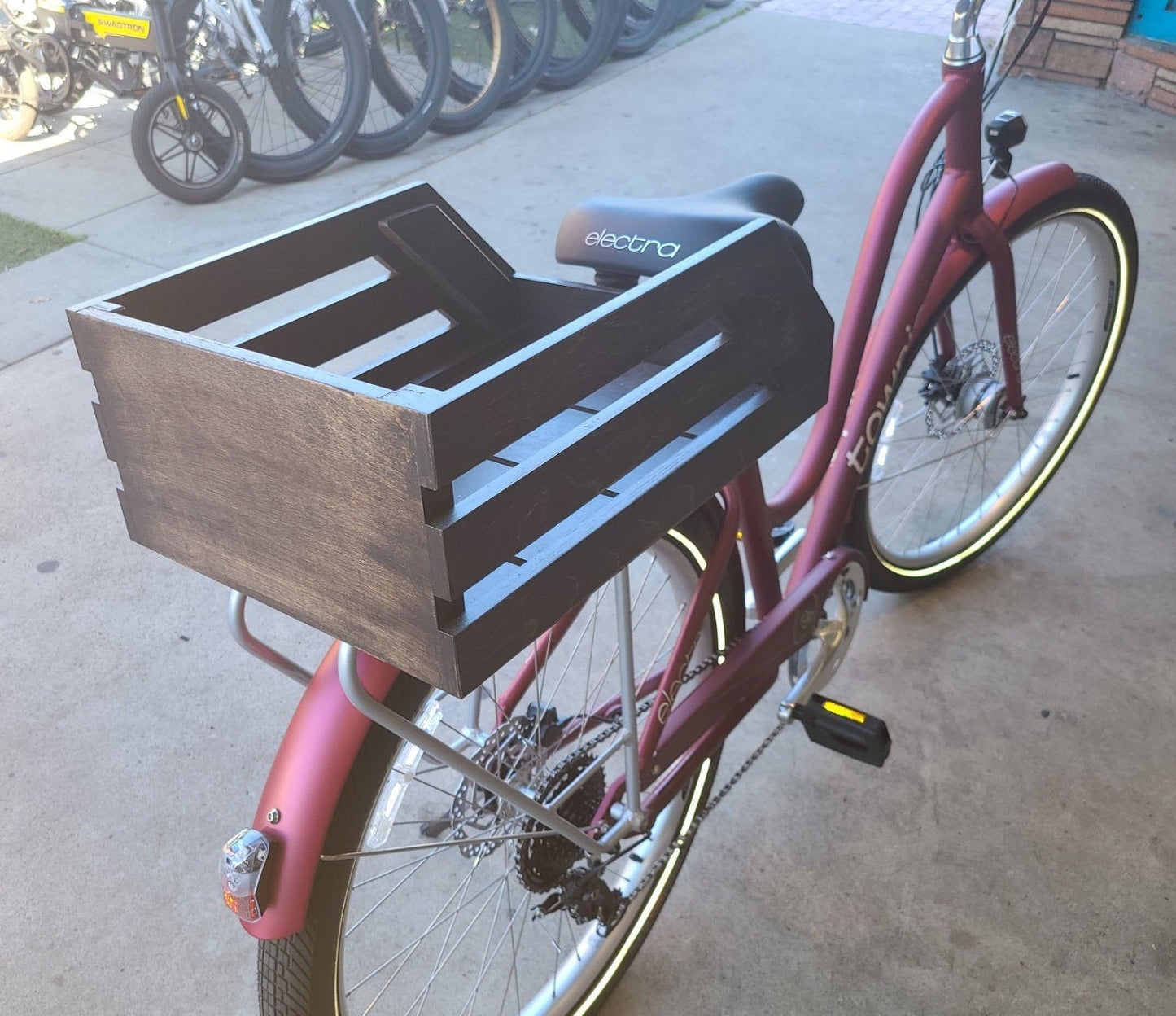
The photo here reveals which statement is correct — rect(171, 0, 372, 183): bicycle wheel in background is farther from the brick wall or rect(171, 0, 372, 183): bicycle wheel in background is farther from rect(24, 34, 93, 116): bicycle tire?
the brick wall

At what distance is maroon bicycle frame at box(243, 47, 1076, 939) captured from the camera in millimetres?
1342

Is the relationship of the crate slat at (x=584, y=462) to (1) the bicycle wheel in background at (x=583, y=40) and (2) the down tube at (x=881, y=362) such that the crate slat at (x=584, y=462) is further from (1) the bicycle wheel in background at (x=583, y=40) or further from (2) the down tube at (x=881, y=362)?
(1) the bicycle wheel in background at (x=583, y=40)

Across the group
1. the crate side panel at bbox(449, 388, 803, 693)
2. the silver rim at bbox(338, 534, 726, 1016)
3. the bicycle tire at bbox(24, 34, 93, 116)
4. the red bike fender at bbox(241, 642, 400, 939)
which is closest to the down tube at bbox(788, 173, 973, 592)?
the silver rim at bbox(338, 534, 726, 1016)

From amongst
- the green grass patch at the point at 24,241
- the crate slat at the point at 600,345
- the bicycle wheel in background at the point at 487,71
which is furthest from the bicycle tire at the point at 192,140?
the crate slat at the point at 600,345

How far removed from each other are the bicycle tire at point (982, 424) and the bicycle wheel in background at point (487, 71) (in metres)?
2.47

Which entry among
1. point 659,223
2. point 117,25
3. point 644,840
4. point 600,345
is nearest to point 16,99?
point 117,25

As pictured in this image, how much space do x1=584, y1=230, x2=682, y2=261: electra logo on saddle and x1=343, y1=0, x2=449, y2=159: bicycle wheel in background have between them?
127 inches

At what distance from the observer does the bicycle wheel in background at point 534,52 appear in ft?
15.4

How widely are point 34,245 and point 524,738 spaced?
10.2 ft

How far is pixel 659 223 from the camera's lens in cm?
122

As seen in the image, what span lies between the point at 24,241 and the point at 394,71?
1627 millimetres

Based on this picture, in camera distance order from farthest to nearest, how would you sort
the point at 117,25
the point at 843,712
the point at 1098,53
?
the point at 1098,53
the point at 117,25
the point at 843,712

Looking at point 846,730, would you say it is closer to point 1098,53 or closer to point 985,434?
point 985,434

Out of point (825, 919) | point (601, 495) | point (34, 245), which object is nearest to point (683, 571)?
point (601, 495)
